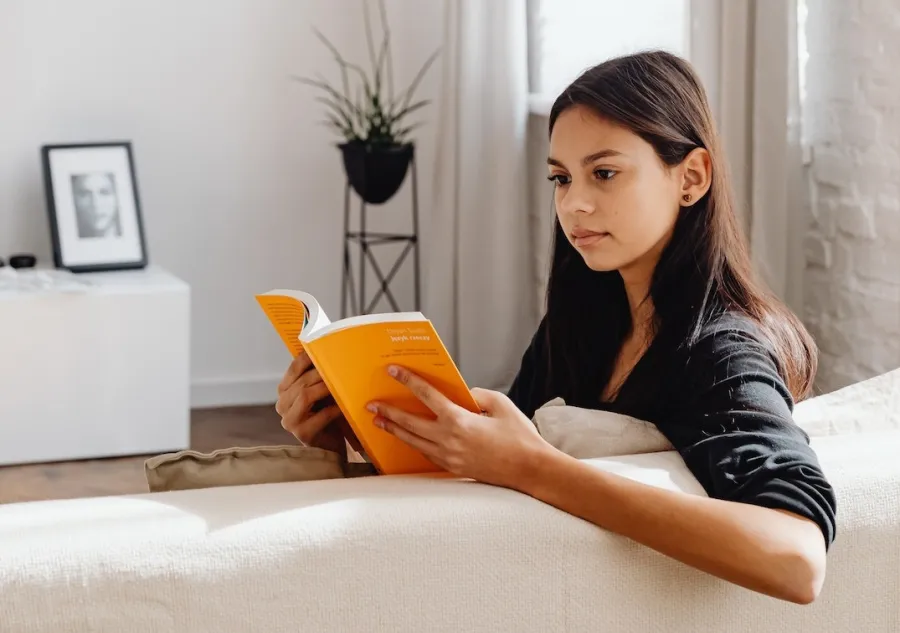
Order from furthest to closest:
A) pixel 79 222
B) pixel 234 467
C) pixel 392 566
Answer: pixel 79 222
pixel 234 467
pixel 392 566

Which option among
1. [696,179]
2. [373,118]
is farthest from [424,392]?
[373,118]

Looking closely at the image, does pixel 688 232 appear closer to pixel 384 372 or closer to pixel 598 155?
pixel 598 155

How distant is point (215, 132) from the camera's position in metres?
4.06

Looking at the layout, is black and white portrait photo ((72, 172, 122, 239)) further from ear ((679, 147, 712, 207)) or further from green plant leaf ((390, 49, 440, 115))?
ear ((679, 147, 712, 207))

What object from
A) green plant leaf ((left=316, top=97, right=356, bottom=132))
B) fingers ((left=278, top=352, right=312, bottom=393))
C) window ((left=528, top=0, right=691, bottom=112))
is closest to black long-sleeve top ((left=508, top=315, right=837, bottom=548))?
fingers ((left=278, top=352, right=312, bottom=393))

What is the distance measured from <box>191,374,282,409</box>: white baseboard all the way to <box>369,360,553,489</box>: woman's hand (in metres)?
3.04

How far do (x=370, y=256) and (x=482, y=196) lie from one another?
1.49 ft

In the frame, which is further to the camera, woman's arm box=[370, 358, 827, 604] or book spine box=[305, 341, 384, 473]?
book spine box=[305, 341, 384, 473]

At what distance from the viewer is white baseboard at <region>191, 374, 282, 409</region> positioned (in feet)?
13.7

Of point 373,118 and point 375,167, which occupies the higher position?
point 373,118

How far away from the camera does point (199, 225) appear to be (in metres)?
4.09

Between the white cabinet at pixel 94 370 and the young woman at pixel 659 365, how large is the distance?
6.52 ft

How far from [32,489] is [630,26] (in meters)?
2.05

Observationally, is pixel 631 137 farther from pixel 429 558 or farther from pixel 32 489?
pixel 32 489
